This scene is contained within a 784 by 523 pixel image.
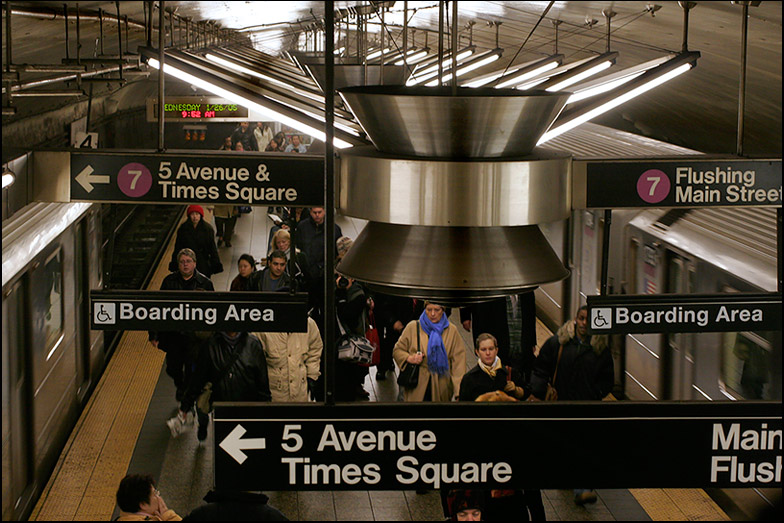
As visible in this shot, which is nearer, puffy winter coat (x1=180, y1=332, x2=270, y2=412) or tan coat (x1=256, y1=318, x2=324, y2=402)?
puffy winter coat (x1=180, y1=332, x2=270, y2=412)

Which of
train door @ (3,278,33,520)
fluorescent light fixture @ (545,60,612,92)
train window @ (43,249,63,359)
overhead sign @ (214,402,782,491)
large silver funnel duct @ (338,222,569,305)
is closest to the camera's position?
large silver funnel duct @ (338,222,569,305)

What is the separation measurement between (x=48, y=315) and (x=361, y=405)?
5612mm

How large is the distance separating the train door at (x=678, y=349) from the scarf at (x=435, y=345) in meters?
2.13

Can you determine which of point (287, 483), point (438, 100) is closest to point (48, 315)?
point (287, 483)

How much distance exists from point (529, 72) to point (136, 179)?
4.55 meters

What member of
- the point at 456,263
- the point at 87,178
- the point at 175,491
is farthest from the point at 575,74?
the point at 456,263

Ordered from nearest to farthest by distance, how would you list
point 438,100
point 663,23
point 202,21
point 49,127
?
point 438,100 → point 663,23 → point 49,127 → point 202,21

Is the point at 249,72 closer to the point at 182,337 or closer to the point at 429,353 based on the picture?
the point at 182,337

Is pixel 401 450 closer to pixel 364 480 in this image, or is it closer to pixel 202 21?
pixel 364 480

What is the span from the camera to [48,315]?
7930 mm

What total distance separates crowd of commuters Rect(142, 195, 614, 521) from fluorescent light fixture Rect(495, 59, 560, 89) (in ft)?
5.80

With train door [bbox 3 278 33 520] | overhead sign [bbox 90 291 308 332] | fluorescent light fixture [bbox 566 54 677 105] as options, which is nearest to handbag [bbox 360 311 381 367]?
train door [bbox 3 278 33 520]

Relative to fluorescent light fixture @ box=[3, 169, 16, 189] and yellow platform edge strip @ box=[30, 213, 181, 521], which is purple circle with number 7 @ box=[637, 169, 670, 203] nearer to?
fluorescent light fixture @ box=[3, 169, 16, 189]

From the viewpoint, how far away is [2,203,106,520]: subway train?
6.67m
